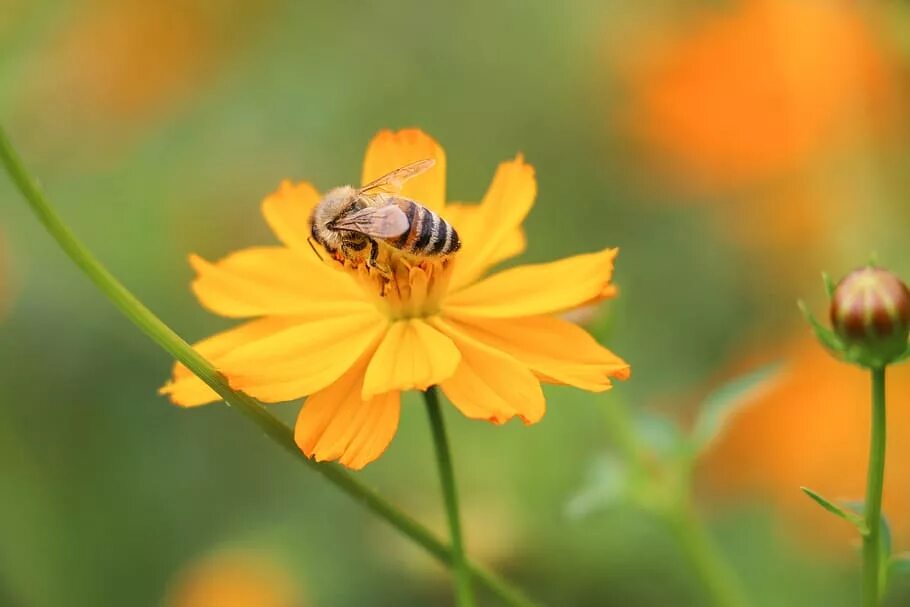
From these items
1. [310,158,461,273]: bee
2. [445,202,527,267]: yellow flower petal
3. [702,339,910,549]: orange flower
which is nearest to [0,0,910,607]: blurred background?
[702,339,910,549]: orange flower

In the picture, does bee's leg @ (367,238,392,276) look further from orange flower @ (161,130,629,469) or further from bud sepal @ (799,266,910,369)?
bud sepal @ (799,266,910,369)

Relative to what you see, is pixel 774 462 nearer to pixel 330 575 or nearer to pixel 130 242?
pixel 330 575

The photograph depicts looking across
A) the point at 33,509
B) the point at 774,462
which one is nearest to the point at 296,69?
the point at 33,509

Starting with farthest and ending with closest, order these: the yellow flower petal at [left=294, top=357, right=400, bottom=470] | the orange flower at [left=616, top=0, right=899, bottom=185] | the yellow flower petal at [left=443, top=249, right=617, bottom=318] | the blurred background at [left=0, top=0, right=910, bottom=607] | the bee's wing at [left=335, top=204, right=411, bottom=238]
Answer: the orange flower at [left=616, top=0, right=899, bottom=185]
the blurred background at [left=0, top=0, right=910, bottom=607]
the bee's wing at [left=335, top=204, right=411, bottom=238]
the yellow flower petal at [left=443, top=249, right=617, bottom=318]
the yellow flower petal at [left=294, top=357, right=400, bottom=470]

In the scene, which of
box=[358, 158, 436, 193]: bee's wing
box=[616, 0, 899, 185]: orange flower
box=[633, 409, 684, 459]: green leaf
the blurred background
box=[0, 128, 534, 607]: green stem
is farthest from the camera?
box=[616, 0, 899, 185]: orange flower

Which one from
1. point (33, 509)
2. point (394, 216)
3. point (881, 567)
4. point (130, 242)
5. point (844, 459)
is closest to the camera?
point (881, 567)

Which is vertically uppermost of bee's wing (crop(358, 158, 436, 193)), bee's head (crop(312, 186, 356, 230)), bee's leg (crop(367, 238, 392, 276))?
bee's wing (crop(358, 158, 436, 193))

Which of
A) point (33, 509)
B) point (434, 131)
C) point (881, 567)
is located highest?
point (434, 131)

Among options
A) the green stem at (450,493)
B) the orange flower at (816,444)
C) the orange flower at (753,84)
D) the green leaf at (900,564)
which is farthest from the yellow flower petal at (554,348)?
the orange flower at (753,84)

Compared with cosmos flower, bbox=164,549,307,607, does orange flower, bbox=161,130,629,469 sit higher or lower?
higher
